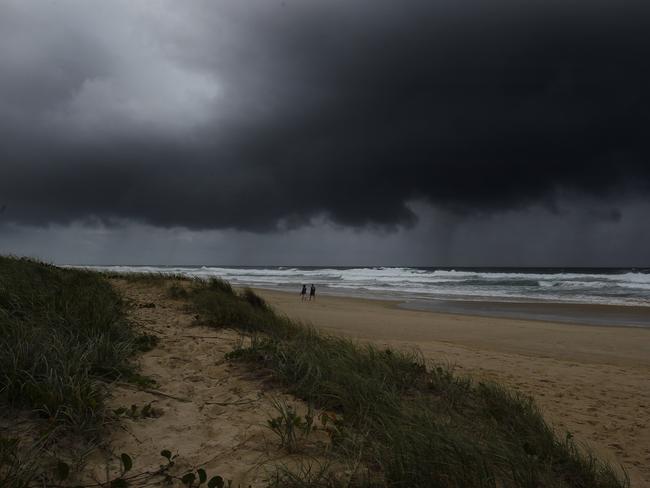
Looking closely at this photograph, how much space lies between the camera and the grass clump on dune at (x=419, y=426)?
251 cm

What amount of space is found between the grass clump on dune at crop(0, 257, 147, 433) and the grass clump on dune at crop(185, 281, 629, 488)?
1465 millimetres

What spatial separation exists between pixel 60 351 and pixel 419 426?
3.10m

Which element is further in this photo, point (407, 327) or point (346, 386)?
point (407, 327)

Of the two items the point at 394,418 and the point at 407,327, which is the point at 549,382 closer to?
the point at 394,418

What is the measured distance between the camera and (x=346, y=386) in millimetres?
3814

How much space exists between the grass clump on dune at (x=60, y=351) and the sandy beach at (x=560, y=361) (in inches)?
199

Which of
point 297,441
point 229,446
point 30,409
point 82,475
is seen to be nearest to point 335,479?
point 297,441

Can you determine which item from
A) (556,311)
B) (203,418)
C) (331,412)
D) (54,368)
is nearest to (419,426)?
(331,412)

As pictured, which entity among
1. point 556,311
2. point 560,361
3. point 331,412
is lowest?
point 560,361

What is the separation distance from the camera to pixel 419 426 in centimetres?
297

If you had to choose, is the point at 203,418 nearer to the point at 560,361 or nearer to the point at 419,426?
the point at 419,426

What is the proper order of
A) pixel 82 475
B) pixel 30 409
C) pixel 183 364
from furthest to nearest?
1. pixel 183 364
2. pixel 30 409
3. pixel 82 475

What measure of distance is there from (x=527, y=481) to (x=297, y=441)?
5.32 ft

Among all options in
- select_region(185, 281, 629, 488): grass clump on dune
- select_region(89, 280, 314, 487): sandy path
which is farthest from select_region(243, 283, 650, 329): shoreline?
select_region(89, 280, 314, 487): sandy path
